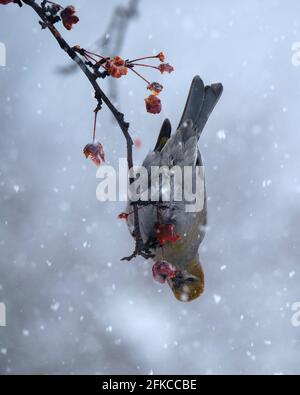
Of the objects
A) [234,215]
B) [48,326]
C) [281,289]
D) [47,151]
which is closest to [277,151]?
[234,215]

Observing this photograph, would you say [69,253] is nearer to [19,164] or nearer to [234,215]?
[19,164]

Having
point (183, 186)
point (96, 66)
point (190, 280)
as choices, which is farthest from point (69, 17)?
point (190, 280)

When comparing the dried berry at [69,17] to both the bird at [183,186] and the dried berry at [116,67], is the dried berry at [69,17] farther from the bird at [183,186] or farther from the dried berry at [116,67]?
the bird at [183,186]

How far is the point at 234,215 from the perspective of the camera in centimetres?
554

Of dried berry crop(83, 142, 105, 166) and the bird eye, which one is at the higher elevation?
the bird eye

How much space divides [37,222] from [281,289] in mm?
2824

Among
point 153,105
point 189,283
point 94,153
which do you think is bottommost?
point 94,153

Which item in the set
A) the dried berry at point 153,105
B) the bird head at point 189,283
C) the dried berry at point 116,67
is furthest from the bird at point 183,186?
the dried berry at point 116,67

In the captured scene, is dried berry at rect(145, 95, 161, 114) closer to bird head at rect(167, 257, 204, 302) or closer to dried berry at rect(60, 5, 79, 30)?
dried berry at rect(60, 5, 79, 30)

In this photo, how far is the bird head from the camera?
2.85 metres

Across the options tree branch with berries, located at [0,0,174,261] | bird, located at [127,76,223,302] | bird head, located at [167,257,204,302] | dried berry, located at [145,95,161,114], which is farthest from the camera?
bird head, located at [167,257,204,302]

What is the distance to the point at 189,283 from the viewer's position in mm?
2900

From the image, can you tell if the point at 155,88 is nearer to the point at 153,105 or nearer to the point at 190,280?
the point at 153,105

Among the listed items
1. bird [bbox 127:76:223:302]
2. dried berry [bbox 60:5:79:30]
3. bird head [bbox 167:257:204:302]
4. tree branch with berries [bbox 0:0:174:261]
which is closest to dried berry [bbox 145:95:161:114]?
tree branch with berries [bbox 0:0:174:261]
